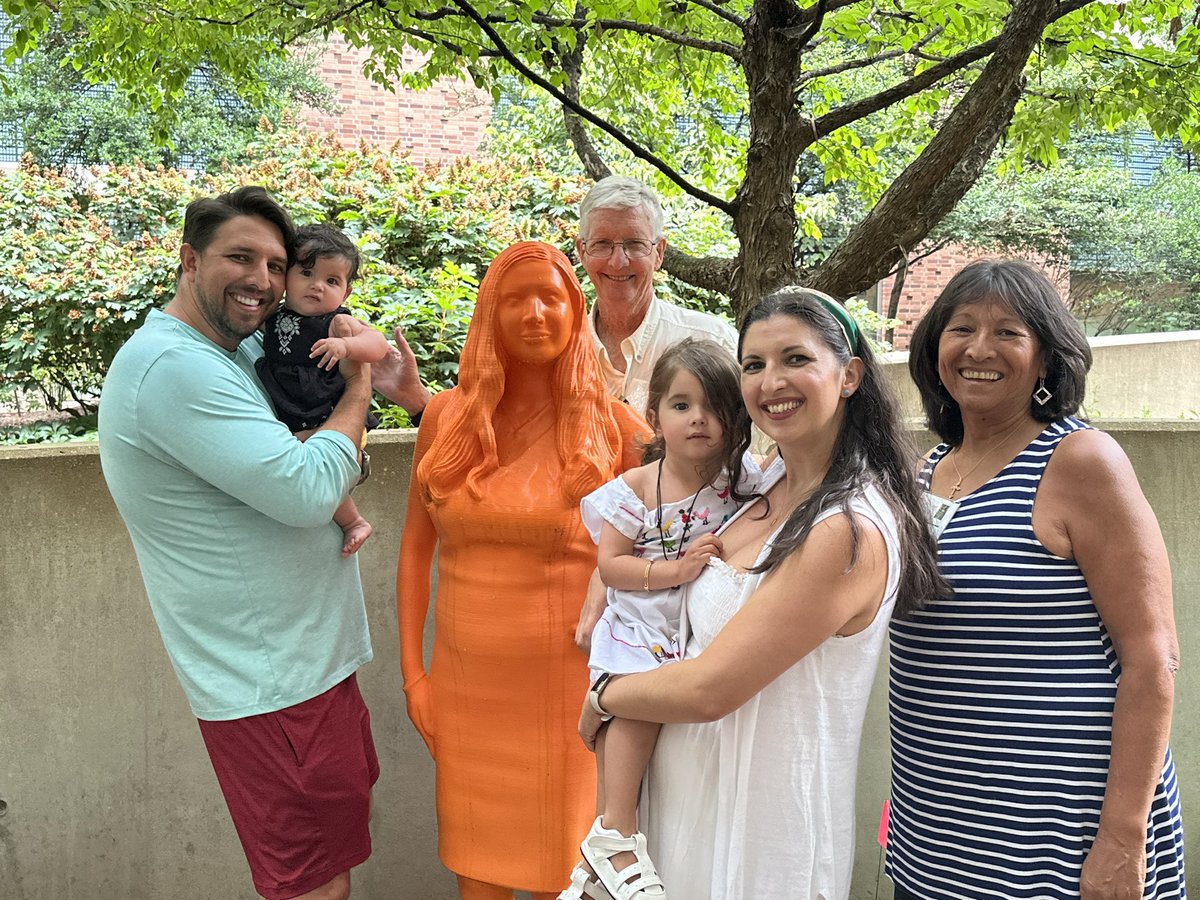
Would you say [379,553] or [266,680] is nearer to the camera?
[266,680]

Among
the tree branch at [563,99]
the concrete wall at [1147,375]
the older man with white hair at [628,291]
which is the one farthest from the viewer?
the concrete wall at [1147,375]

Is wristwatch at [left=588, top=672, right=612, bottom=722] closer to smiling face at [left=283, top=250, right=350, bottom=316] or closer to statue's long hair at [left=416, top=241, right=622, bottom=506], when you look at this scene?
statue's long hair at [left=416, top=241, right=622, bottom=506]

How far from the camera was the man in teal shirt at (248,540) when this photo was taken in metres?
2.38

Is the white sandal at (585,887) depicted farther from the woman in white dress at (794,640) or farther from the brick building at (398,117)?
the brick building at (398,117)

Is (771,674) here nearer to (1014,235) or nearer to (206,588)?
(206,588)

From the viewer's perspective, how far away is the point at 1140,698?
74.9 inches

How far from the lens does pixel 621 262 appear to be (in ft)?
10.7

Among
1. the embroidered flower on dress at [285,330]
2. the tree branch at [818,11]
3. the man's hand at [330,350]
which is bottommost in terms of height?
the man's hand at [330,350]

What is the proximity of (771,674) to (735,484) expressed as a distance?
0.59 meters

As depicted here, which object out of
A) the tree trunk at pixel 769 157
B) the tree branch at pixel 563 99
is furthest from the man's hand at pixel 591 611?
the tree branch at pixel 563 99

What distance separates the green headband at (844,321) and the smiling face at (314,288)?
4.34 ft

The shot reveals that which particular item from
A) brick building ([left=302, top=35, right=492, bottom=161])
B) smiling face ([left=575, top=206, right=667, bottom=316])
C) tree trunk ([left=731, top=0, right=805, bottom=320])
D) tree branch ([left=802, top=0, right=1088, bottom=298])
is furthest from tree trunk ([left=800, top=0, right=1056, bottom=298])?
brick building ([left=302, top=35, right=492, bottom=161])

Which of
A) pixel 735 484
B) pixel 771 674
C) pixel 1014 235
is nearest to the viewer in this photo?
pixel 771 674

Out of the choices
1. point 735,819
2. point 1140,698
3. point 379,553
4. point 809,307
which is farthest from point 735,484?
point 379,553
